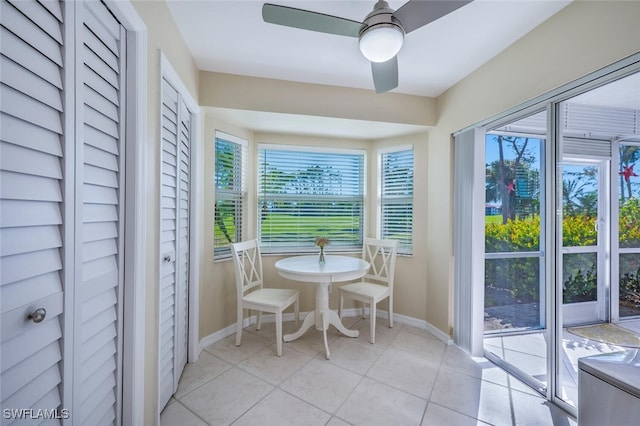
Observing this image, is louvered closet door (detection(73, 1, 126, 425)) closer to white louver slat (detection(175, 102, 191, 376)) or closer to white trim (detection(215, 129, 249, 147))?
white louver slat (detection(175, 102, 191, 376))

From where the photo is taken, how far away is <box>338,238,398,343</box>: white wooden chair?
283cm

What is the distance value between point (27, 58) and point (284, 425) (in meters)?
2.05

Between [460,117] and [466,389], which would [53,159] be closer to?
[466,389]

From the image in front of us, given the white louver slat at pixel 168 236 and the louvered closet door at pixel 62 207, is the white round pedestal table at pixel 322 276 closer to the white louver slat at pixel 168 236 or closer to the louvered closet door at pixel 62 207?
the white louver slat at pixel 168 236

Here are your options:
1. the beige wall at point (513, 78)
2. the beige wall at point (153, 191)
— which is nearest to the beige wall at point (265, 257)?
the beige wall at point (513, 78)

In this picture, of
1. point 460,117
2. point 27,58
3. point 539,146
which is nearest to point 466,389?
point 539,146

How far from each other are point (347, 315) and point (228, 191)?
2.07 metres

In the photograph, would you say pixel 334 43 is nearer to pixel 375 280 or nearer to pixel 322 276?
pixel 322 276

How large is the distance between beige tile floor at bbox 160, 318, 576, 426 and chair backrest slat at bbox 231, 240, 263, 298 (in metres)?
0.56

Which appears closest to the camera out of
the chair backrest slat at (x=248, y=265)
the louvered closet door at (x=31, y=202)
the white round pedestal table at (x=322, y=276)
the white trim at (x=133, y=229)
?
the louvered closet door at (x=31, y=202)

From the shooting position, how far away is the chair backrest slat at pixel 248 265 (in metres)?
2.65

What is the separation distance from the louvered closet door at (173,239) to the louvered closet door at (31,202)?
32.7 inches

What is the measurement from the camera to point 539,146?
217 centimetres

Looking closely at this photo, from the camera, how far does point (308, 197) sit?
3.42 meters
